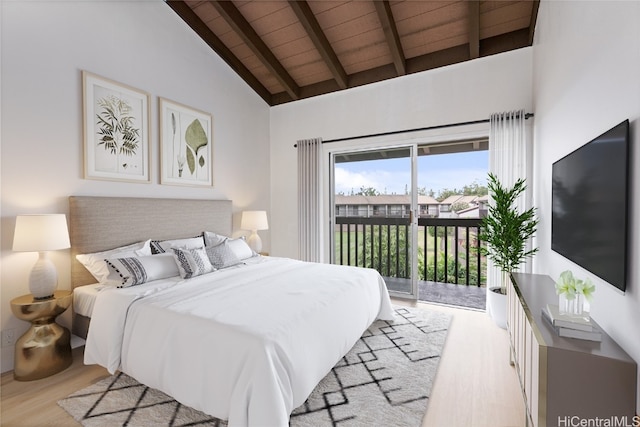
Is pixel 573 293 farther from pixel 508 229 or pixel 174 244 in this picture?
pixel 174 244

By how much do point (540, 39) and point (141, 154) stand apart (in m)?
4.03

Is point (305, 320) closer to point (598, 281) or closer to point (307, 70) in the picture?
point (598, 281)

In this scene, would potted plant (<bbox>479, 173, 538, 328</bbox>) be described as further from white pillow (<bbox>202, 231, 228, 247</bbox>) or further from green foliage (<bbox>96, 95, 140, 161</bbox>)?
green foliage (<bbox>96, 95, 140, 161</bbox>)

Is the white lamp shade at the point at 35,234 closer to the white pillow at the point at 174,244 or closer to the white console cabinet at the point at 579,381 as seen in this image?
the white pillow at the point at 174,244

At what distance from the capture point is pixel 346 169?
14.3 feet

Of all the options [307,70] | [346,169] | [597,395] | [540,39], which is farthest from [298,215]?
[597,395]

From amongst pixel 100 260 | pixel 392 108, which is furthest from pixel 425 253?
pixel 100 260

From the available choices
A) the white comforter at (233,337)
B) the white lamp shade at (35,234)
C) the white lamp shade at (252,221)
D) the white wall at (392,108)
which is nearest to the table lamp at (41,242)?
the white lamp shade at (35,234)

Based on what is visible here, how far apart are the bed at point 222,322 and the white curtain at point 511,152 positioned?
173 centimetres

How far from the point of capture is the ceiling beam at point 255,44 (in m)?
3.22

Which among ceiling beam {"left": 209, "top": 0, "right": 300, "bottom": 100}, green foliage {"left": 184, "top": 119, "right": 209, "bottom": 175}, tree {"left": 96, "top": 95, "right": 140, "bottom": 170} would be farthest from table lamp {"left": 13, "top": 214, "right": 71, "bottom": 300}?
ceiling beam {"left": 209, "top": 0, "right": 300, "bottom": 100}

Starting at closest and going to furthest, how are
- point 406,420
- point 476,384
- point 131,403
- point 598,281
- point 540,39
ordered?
point 598,281 → point 406,420 → point 131,403 → point 476,384 → point 540,39

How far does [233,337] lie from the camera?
1.50 meters

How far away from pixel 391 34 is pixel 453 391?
3.28 metres
